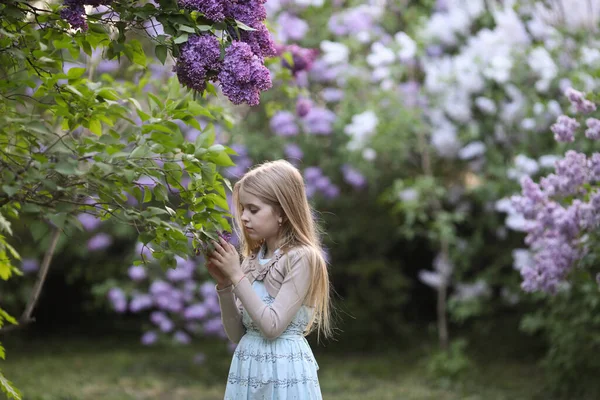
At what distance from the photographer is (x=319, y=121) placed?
20.6 ft

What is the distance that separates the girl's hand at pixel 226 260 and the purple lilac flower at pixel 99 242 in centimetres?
455

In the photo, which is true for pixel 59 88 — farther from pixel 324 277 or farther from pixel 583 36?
pixel 583 36

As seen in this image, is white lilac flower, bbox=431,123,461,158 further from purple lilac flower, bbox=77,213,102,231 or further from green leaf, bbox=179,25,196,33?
green leaf, bbox=179,25,196,33

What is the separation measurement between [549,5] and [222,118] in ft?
12.2

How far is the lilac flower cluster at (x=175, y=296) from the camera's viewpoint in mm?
5992

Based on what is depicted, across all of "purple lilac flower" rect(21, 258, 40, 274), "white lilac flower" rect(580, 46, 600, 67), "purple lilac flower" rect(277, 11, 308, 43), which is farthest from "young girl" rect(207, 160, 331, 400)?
"purple lilac flower" rect(21, 258, 40, 274)

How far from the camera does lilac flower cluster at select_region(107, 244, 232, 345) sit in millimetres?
5992

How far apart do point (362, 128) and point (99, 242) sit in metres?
2.45

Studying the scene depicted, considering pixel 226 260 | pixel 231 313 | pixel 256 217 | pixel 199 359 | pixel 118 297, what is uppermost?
pixel 118 297

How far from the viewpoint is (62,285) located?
25.9 feet

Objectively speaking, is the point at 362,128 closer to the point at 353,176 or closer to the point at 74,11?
the point at 353,176

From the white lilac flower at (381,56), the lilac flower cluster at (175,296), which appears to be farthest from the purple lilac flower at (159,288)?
the white lilac flower at (381,56)

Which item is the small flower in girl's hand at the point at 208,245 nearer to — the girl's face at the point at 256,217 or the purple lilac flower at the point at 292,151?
the girl's face at the point at 256,217

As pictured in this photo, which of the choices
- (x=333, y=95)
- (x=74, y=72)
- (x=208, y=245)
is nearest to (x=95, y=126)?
(x=74, y=72)
